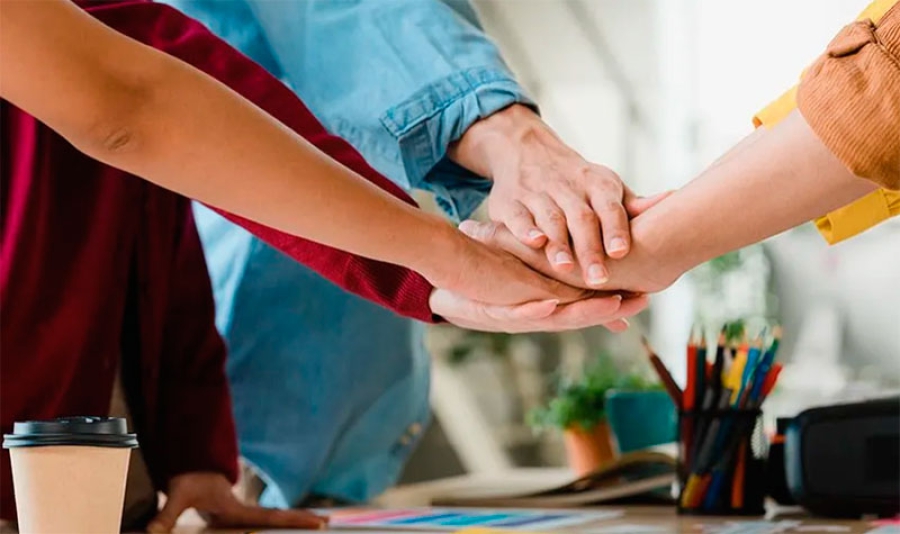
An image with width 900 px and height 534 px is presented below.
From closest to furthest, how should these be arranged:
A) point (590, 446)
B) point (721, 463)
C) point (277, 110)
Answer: point (277, 110)
point (721, 463)
point (590, 446)

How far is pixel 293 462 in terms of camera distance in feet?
3.99

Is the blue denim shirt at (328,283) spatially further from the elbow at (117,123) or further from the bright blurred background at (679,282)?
the bright blurred background at (679,282)

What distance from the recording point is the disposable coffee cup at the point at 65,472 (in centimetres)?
67

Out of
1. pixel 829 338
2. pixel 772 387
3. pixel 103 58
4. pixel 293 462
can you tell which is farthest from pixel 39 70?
pixel 829 338

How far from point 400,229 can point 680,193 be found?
245mm

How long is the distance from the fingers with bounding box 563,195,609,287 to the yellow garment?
0.50 ft

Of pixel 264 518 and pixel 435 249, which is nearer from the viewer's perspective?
pixel 435 249

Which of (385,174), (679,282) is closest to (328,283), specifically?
(385,174)

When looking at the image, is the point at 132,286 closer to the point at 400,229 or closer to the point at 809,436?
→ the point at 400,229

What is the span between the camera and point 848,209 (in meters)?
0.82

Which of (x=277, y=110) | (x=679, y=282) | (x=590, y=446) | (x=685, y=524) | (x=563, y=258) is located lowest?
(x=685, y=524)

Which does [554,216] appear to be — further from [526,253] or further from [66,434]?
[66,434]

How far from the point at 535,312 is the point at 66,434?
1.28 ft

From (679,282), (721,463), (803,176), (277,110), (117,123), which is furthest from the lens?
(679,282)
